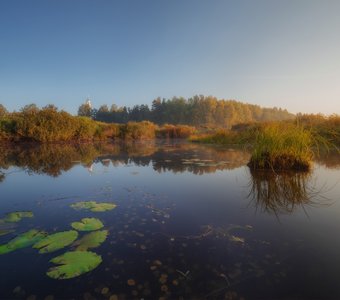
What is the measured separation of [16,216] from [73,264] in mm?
1489

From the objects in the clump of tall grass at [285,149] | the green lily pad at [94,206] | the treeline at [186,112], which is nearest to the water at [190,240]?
the green lily pad at [94,206]

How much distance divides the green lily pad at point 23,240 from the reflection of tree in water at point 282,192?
8.92ft

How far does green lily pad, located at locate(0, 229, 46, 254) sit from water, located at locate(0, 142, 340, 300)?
3.3 inches

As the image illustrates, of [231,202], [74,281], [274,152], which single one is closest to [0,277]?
[74,281]

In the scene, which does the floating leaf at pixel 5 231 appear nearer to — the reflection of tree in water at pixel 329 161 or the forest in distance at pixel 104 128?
the forest in distance at pixel 104 128

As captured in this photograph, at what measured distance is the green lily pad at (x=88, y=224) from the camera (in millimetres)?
2414

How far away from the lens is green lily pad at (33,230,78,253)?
200 centimetres

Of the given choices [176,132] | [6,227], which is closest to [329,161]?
[6,227]

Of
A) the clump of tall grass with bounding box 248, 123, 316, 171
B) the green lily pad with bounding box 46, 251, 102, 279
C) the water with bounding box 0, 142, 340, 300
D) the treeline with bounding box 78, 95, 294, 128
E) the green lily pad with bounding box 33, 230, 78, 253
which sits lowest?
the water with bounding box 0, 142, 340, 300

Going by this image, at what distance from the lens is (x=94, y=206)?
10.2 feet

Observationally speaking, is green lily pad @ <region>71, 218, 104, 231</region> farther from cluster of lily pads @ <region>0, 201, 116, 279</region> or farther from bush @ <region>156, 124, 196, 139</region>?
bush @ <region>156, 124, 196, 139</region>

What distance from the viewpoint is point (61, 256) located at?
187cm

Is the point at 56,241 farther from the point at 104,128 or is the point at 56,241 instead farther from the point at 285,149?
the point at 104,128

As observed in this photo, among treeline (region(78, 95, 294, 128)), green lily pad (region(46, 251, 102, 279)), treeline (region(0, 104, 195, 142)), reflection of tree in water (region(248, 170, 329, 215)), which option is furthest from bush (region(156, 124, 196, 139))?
treeline (region(78, 95, 294, 128))
